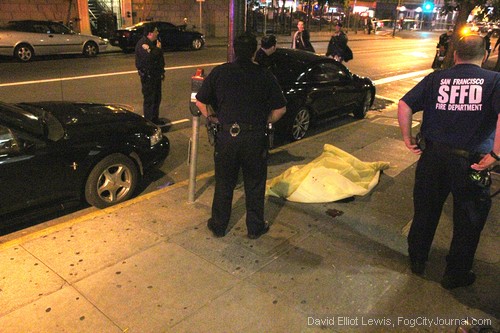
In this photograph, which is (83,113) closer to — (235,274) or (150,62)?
(150,62)

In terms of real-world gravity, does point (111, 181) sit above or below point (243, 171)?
below

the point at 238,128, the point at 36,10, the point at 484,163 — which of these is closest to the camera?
the point at 484,163

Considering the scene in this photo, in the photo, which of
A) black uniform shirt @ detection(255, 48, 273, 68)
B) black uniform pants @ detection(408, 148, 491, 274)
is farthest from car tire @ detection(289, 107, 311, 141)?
black uniform pants @ detection(408, 148, 491, 274)

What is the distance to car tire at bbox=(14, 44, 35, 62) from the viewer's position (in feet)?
48.9

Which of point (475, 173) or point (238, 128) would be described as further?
point (238, 128)

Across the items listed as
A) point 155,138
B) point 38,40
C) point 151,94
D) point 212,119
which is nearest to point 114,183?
point 155,138

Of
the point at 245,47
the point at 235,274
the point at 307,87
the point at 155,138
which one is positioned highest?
the point at 245,47

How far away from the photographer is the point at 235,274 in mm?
3406

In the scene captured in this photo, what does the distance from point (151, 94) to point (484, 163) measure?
18.7ft

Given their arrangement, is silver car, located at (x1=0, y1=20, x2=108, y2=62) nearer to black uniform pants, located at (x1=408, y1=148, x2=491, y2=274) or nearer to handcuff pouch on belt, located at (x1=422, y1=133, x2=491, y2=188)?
black uniform pants, located at (x1=408, y1=148, x2=491, y2=274)

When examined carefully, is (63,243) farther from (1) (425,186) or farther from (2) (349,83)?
(2) (349,83)

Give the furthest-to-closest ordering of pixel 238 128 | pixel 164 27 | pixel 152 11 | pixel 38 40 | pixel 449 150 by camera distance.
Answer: pixel 152 11, pixel 164 27, pixel 38 40, pixel 238 128, pixel 449 150

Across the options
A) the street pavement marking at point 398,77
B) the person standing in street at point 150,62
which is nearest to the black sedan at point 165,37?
the street pavement marking at point 398,77

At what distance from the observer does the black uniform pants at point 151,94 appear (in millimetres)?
7301
